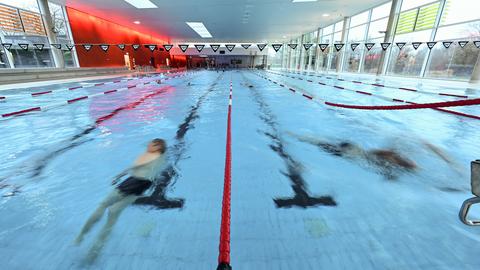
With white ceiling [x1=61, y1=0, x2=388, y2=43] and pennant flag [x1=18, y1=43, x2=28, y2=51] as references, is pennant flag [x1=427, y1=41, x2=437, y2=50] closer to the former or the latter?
white ceiling [x1=61, y1=0, x2=388, y2=43]

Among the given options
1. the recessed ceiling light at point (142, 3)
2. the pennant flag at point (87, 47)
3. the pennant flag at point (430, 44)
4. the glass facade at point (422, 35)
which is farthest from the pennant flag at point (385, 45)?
the pennant flag at point (87, 47)

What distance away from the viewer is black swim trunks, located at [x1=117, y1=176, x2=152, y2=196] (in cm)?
175

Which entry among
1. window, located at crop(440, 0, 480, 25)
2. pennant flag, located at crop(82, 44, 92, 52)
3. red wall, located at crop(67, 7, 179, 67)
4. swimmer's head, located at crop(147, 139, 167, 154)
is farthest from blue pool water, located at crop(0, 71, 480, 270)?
red wall, located at crop(67, 7, 179, 67)

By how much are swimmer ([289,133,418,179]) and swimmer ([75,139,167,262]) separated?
1865 mm

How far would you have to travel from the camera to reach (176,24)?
17.1 metres

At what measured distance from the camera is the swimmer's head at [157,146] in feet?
8.55

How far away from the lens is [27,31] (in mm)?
10461

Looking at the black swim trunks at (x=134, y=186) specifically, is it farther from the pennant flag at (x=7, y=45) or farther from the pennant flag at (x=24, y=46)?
the pennant flag at (x=24, y=46)

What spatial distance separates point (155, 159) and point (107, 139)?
106cm

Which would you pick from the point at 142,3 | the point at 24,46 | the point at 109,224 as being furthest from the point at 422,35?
the point at 24,46

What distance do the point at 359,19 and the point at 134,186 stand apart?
18.1 meters

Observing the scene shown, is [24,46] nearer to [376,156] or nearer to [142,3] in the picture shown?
[142,3]

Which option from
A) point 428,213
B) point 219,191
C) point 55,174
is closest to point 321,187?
point 428,213

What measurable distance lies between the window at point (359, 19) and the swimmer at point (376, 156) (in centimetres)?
1549
